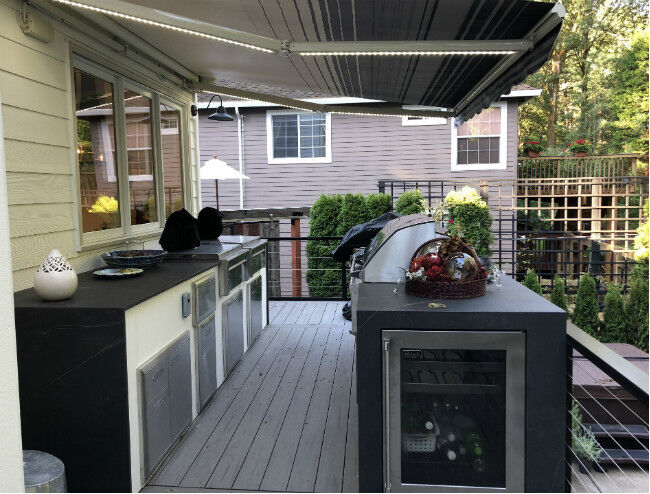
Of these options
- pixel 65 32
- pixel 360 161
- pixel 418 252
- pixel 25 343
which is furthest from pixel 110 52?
pixel 360 161

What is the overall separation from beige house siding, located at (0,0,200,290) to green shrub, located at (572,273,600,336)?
240 inches

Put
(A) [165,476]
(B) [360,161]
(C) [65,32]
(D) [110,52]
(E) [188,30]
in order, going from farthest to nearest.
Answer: (B) [360,161]
(D) [110,52]
(C) [65,32]
(E) [188,30]
(A) [165,476]

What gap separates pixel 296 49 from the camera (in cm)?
344

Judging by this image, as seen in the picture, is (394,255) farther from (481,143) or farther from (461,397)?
(481,143)

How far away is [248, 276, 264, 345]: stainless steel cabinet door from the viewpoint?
16.2 ft

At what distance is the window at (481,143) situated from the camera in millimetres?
11469

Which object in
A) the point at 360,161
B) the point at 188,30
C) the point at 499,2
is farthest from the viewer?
the point at 360,161

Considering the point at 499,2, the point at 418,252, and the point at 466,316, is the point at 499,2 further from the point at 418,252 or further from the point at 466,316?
the point at 466,316

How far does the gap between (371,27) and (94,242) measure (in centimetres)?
228

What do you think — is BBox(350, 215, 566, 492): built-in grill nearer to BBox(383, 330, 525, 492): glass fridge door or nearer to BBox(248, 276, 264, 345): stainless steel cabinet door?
BBox(383, 330, 525, 492): glass fridge door

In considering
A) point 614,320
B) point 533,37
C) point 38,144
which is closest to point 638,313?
point 614,320

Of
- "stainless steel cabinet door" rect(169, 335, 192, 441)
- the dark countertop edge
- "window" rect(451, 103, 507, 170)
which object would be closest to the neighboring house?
"window" rect(451, 103, 507, 170)

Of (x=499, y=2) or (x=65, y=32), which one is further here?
(x=65, y=32)

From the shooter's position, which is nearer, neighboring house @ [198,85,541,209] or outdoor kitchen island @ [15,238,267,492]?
outdoor kitchen island @ [15,238,267,492]
